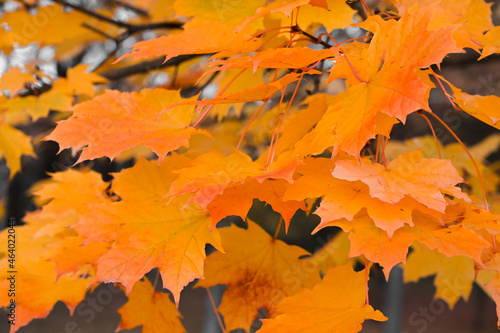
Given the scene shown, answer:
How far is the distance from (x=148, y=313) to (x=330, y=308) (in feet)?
1.80

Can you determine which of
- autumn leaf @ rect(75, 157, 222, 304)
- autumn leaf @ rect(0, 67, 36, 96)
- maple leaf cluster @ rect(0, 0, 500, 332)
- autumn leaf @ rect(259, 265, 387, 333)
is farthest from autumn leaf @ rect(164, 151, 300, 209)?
autumn leaf @ rect(0, 67, 36, 96)

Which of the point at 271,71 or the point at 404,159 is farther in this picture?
the point at 271,71

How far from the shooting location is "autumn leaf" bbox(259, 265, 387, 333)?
2.30 feet

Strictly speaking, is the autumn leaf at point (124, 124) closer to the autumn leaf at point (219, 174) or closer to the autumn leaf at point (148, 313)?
the autumn leaf at point (219, 174)

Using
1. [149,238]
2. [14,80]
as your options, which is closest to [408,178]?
[149,238]

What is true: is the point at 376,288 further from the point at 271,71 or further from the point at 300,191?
the point at 300,191

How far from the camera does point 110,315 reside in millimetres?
7285

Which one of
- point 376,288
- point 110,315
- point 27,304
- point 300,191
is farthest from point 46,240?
point 376,288

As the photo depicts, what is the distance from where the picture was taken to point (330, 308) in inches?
29.9

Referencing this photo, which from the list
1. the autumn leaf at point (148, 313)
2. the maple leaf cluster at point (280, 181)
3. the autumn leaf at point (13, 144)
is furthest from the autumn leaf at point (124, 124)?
the autumn leaf at point (13, 144)

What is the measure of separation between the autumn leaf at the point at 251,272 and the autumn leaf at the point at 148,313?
0.48 feet

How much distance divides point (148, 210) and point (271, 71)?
853mm

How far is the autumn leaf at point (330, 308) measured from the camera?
702 mm

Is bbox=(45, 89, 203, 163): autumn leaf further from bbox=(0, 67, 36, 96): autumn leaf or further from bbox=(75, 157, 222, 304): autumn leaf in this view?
bbox=(0, 67, 36, 96): autumn leaf
